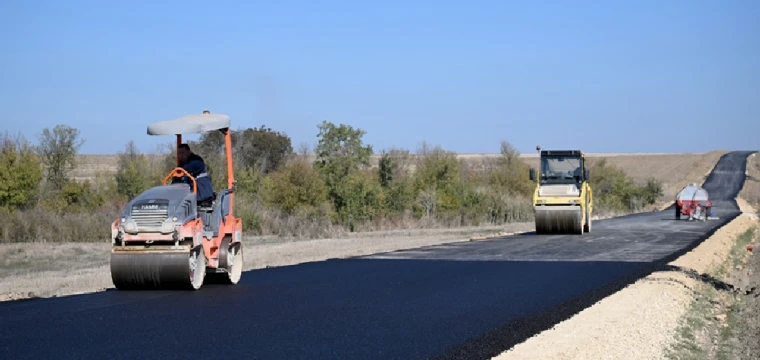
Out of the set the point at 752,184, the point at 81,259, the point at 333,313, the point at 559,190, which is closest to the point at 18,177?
the point at 81,259

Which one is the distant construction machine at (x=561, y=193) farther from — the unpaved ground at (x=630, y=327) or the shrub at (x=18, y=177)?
the shrub at (x=18, y=177)

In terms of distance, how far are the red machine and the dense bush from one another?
29.6ft

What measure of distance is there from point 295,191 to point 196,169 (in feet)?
94.8

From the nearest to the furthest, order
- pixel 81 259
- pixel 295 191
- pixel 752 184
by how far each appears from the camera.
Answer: pixel 81 259
pixel 295 191
pixel 752 184

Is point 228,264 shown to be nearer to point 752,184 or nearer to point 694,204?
point 694,204

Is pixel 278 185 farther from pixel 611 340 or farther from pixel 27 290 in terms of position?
pixel 611 340

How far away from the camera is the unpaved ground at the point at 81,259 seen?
1697cm

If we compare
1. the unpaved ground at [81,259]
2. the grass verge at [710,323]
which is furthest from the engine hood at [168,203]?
the grass verge at [710,323]

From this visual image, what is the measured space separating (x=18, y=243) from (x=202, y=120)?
20.1 meters

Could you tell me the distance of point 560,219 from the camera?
3181cm

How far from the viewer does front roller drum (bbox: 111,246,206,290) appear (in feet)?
43.1

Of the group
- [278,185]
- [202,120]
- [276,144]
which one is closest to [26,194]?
[278,185]

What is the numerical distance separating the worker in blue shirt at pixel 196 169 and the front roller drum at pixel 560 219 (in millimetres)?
19303

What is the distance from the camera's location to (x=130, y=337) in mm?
9680
